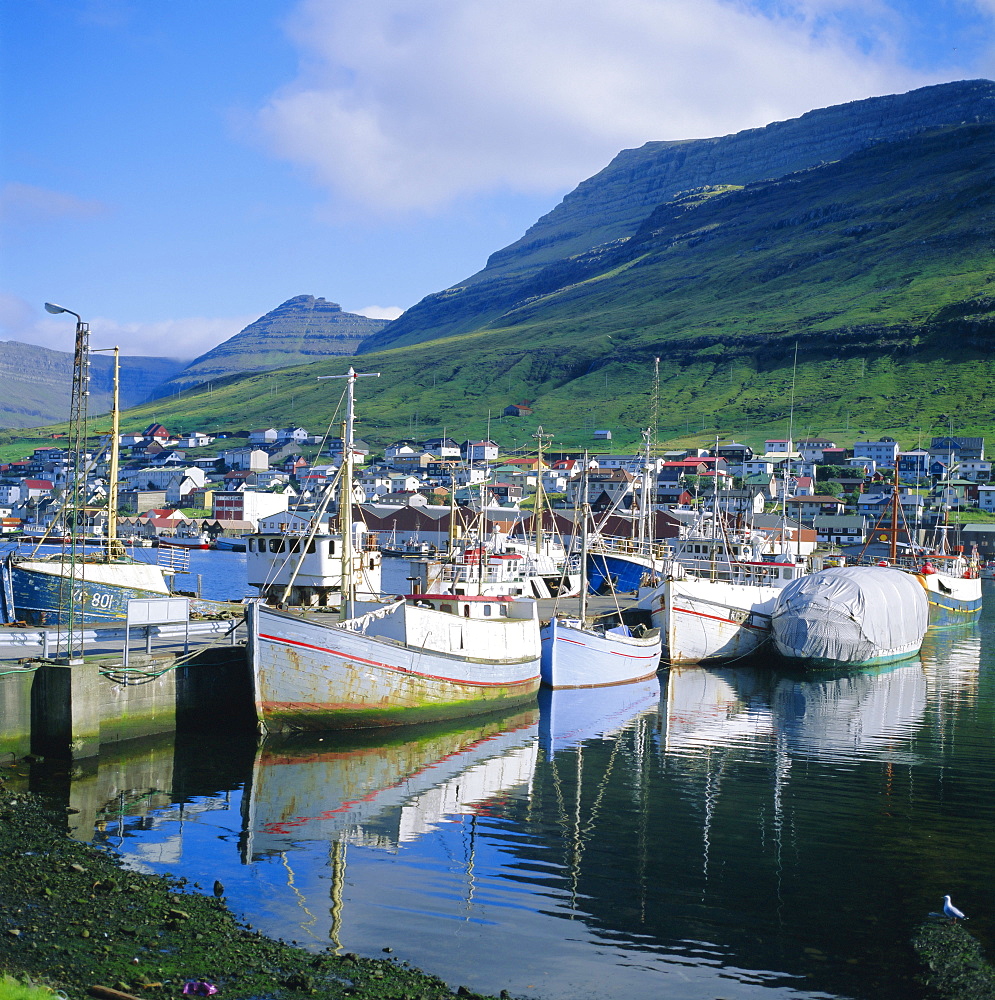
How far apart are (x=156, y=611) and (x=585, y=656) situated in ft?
69.4

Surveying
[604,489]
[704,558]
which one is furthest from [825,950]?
[604,489]

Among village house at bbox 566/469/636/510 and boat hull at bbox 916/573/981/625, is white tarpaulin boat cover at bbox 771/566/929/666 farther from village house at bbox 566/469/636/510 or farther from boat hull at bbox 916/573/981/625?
village house at bbox 566/469/636/510

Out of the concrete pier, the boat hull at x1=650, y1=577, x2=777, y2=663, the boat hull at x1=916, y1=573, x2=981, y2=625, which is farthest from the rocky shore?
the boat hull at x1=916, y1=573, x2=981, y2=625

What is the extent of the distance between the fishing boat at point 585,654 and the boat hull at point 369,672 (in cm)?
579

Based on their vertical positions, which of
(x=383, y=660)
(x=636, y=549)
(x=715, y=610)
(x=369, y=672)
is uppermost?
(x=636, y=549)

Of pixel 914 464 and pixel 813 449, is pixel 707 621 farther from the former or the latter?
pixel 813 449

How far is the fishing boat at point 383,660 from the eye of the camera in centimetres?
3275

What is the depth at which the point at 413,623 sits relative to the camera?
36.1 meters

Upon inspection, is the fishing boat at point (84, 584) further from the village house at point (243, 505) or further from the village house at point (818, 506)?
the village house at point (243, 505)

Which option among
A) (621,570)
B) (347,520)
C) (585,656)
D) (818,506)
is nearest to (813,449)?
(818,506)

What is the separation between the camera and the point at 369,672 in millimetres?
34500

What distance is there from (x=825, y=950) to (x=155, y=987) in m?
11.7

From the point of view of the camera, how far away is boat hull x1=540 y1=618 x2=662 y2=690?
4606 cm

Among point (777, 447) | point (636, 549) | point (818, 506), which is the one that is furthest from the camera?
point (777, 447)
